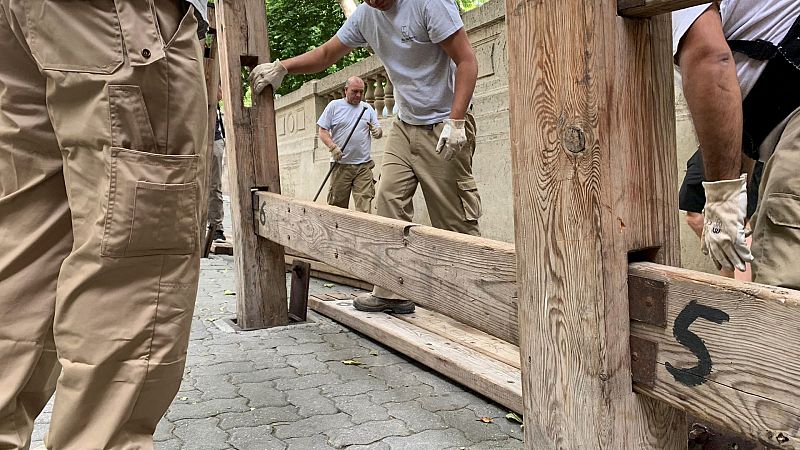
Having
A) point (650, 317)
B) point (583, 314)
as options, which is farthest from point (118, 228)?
point (650, 317)

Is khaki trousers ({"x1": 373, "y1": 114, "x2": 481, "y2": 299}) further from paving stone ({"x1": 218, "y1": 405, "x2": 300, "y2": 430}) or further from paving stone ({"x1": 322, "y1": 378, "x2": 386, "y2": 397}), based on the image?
paving stone ({"x1": 218, "y1": 405, "x2": 300, "y2": 430})

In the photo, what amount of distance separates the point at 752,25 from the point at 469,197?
6.92 feet

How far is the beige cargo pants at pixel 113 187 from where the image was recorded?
1.65 metres

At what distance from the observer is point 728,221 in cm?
181

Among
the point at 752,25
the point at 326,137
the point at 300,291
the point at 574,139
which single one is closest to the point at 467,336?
the point at 300,291

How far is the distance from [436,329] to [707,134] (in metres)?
2.13

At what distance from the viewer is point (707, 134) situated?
180cm

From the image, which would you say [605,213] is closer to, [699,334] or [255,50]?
[699,334]

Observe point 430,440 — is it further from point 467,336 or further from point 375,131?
point 375,131

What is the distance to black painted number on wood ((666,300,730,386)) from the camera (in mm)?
1307

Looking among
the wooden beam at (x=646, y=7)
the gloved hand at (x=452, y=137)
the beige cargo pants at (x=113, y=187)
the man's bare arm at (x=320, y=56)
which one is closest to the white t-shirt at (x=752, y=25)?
the wooden beam at (x=646, y=7)

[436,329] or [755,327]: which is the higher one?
[755,327]

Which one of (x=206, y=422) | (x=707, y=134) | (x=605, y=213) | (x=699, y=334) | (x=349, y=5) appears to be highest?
(x=349, y=5)

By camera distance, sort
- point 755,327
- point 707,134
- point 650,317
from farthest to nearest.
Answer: point 707,134 → point 650,317 → point 755,327
